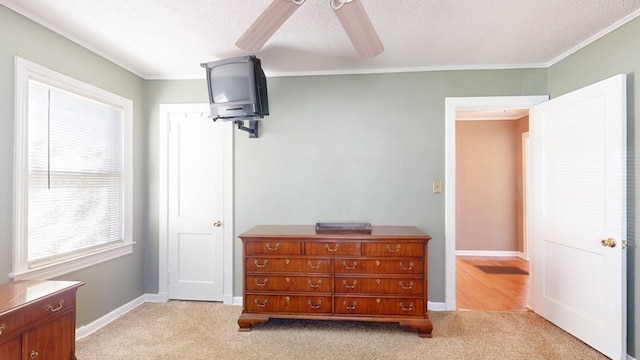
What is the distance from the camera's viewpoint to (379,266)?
258cm

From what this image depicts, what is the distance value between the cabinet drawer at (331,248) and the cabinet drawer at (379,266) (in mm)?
76

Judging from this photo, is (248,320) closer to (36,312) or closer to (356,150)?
(36,312)

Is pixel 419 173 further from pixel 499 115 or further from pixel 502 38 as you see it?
pixel 499 115

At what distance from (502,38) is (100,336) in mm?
4125

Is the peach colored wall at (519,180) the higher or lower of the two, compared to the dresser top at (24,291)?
higher

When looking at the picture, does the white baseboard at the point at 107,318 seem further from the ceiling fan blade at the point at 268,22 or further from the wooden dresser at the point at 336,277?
the ceiling fan blade at the point at 268,22

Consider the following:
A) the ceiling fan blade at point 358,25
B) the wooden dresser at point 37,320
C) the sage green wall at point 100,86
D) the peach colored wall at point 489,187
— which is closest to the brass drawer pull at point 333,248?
the ceiling fan blade at point 358,25

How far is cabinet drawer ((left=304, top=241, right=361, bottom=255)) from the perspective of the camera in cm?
260

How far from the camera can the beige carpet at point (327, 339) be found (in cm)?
230

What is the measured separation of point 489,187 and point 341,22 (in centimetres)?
471

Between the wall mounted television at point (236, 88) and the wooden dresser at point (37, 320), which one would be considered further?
the wall mounted television at point (236, 88)

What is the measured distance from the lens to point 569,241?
8.37ft

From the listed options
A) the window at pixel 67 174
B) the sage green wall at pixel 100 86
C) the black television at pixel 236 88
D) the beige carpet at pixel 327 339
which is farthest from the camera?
the black television at pixel 236 88

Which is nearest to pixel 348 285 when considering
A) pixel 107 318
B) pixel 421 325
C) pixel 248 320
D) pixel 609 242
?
pixel 421 325
